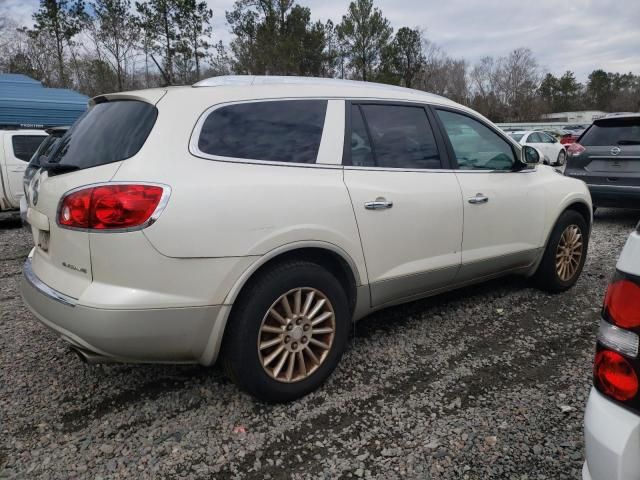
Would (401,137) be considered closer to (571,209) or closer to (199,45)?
(571,209)

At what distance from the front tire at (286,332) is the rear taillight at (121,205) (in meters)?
0.63

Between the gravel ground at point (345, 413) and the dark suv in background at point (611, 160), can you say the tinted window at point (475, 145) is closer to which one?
the gravel ground at point (345, 413)

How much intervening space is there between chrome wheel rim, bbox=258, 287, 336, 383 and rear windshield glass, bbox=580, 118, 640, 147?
621 cm

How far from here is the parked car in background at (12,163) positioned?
851 centimetres

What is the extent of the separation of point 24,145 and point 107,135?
771 cm

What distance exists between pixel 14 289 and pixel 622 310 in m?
5.32

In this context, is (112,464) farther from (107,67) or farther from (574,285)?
(107,67)

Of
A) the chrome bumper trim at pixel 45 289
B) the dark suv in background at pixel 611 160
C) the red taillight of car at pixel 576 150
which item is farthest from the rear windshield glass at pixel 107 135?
the red taillight of car at pixel 576 150

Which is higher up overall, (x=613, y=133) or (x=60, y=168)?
(x=613, y=133)

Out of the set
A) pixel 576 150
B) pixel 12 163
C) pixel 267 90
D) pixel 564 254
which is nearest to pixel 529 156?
pixel 564 254

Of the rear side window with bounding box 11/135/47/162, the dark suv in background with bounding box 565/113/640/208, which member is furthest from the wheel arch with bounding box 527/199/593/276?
the rear side window with bounding box 11/135/47/162

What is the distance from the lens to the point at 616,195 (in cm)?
695

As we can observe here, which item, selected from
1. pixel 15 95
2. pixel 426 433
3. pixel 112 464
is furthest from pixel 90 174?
pixel 15 95

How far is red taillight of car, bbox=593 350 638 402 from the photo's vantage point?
1410 mm
